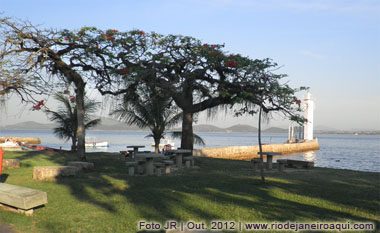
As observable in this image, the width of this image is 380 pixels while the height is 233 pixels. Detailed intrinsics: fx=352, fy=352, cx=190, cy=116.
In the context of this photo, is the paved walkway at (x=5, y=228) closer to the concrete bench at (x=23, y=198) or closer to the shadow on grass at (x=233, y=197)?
the concrete bench at (x=23, y=198)

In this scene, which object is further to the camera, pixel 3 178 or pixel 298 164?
pixel 298 164

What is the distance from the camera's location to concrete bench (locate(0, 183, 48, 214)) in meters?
6.47

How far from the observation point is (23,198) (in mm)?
6449

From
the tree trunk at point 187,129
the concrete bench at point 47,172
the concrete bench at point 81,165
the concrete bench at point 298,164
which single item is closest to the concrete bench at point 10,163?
the concrete bench at point 81,165

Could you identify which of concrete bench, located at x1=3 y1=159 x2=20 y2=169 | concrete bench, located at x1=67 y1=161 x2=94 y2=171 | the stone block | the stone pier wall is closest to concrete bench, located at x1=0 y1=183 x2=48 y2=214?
the stone block

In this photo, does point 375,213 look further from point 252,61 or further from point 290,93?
point 252,61

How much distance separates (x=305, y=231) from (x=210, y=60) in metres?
10.4

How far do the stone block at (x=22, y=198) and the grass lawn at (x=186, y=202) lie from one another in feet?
0.69

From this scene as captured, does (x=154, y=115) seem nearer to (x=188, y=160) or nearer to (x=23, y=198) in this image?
(x=188, y=160)

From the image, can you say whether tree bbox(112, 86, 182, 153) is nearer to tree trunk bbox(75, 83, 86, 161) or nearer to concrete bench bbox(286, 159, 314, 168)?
tree trunk bbox(75, 83, 86, 161)

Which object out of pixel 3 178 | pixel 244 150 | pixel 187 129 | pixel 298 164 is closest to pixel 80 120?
pixel 3 178

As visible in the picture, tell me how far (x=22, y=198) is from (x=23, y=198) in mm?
21

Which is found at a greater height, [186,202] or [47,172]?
[47,172]

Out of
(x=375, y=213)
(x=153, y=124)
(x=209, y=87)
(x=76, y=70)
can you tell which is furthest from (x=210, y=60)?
(x=375, y=213)
